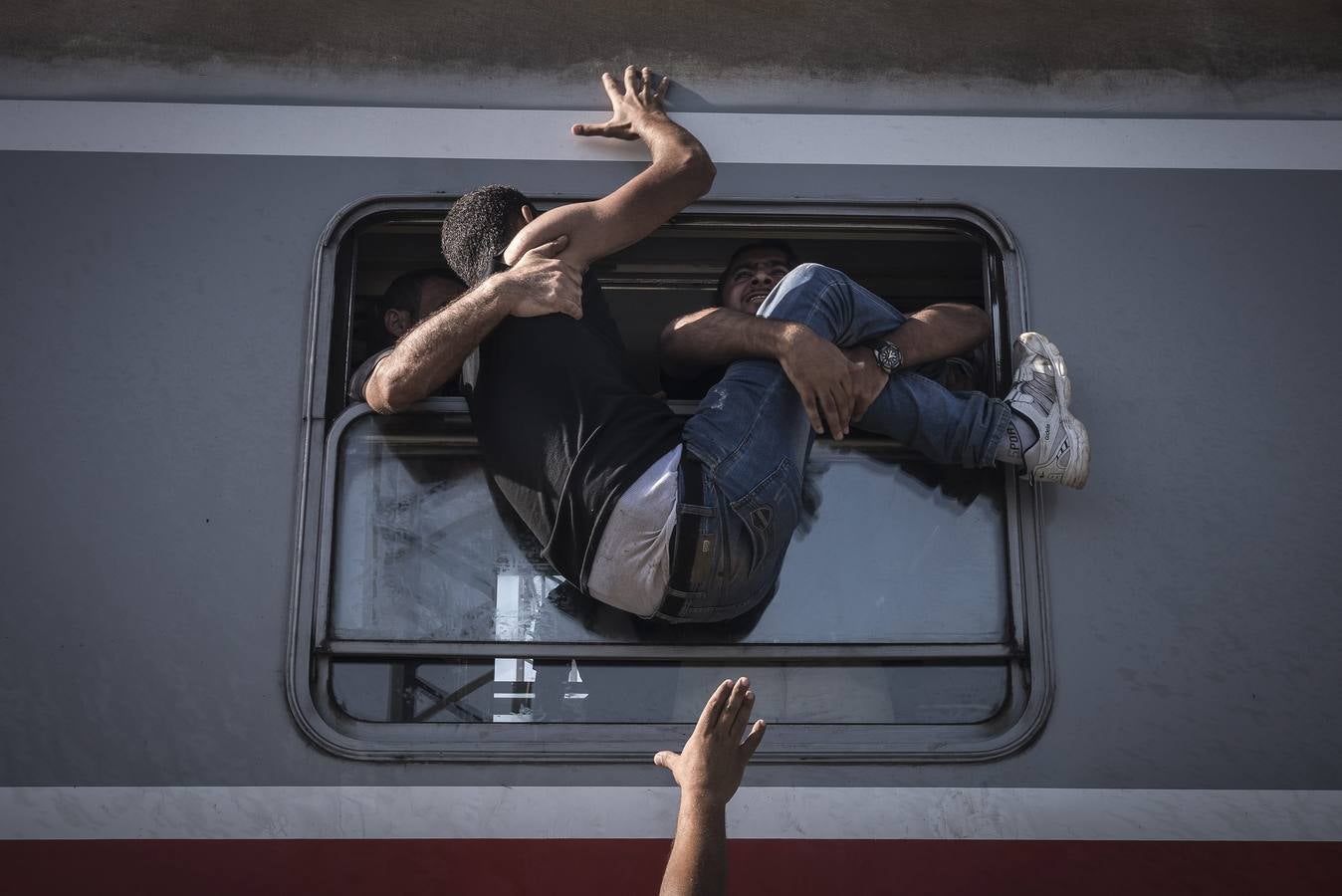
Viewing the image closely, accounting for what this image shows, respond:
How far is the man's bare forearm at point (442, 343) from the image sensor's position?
8.34ft

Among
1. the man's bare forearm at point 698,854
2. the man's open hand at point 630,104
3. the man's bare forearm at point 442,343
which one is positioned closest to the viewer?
the man's bare forearm at point 698,854

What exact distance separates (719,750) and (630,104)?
4.90 ft

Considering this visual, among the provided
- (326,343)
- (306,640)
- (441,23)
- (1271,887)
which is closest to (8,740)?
(306,640)

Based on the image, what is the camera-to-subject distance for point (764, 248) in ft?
9.89

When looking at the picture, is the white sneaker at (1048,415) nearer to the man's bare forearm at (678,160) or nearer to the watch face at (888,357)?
the watch face at (888,357)

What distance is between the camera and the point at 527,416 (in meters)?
2.54

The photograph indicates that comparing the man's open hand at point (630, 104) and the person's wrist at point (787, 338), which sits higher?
the man's open hand at point (630, 104)

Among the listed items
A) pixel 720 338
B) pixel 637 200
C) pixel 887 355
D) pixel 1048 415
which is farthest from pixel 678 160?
pixel 1048 415

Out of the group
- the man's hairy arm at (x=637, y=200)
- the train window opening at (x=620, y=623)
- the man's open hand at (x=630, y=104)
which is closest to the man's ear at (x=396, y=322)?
the train window opening at (x=620, y=623)

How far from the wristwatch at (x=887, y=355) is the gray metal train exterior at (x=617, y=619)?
0.21m

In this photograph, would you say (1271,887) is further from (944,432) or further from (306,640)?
(306,640)

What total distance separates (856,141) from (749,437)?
2.62 ft

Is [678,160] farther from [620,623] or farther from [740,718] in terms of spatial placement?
[740,718]

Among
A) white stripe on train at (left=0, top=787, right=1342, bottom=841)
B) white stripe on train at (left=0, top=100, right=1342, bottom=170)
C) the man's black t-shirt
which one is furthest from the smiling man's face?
white stripe on train at (left=0, top=787, right=1342, bottom=841)
